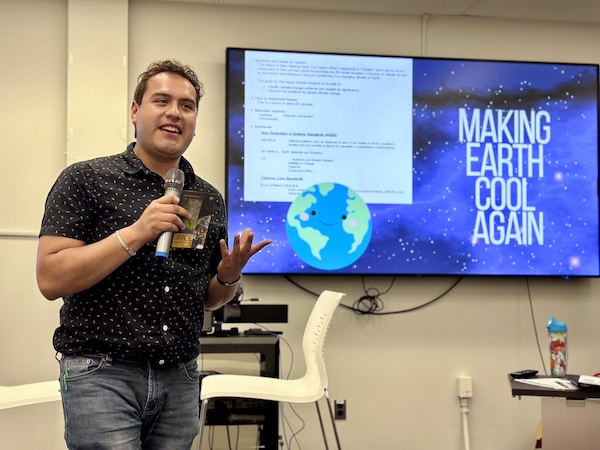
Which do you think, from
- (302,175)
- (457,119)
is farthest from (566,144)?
(302,175)

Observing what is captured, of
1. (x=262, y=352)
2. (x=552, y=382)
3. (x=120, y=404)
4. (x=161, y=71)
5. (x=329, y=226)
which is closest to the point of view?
(x=120, y=404)

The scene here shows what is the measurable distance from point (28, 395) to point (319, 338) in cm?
124

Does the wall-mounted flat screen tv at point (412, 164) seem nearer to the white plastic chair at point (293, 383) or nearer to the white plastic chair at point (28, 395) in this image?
the white plastic chair at point (293, 383)

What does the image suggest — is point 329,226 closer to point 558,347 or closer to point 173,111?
point 558,347

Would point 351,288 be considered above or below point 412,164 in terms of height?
below

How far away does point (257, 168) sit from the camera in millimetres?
4156

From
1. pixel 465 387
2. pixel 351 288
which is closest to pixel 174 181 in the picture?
pixel 351 288

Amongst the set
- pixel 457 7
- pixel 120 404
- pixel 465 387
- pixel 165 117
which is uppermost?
pixel 457 7

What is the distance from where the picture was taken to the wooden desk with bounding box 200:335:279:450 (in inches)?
137

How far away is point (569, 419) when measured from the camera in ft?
8.87

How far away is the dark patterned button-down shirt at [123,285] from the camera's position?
4.73ft

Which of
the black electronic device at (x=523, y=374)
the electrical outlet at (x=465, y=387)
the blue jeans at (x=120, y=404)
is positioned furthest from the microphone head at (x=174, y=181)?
the electrical outlet at (x=465, y=387)

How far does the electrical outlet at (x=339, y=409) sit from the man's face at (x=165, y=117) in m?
2.94

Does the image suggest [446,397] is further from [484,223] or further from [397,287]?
[484,223]
